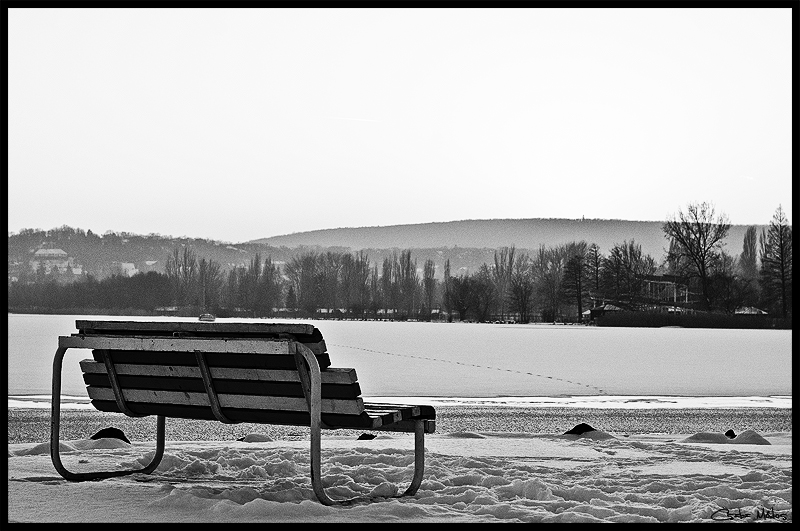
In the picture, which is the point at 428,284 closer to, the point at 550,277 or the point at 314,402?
the point at 550,277

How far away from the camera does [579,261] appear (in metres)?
120

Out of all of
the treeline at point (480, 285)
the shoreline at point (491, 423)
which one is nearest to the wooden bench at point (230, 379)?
the shoreline at point (491, 423)

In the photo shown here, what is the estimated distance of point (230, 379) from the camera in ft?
16.5

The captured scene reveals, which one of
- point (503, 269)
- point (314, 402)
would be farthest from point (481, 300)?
point (314, 402)

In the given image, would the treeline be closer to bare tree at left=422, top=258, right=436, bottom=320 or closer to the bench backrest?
bare tree at left=422, top=258, right=436, bottom=320

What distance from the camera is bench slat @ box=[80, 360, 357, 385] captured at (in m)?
4.76

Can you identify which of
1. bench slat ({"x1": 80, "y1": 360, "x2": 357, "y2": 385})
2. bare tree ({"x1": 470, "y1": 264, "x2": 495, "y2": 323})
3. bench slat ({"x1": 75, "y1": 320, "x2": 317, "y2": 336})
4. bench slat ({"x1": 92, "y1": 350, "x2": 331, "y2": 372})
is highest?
bench slat ({"x1": 75, "y1": 320, "x2": 317, "y2": 336})

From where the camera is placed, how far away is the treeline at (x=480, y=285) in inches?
3765

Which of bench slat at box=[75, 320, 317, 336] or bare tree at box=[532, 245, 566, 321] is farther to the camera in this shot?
bare tree at box=[532, 245, 566, 321]

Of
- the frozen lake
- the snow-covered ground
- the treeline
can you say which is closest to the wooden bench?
the snow-covered ground

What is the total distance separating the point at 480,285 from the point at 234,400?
383ft

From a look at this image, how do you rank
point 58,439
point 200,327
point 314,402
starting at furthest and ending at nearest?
point 58,439
point 200,327
point 314,402

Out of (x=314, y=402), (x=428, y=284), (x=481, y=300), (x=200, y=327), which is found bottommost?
(x=481, y=300)
